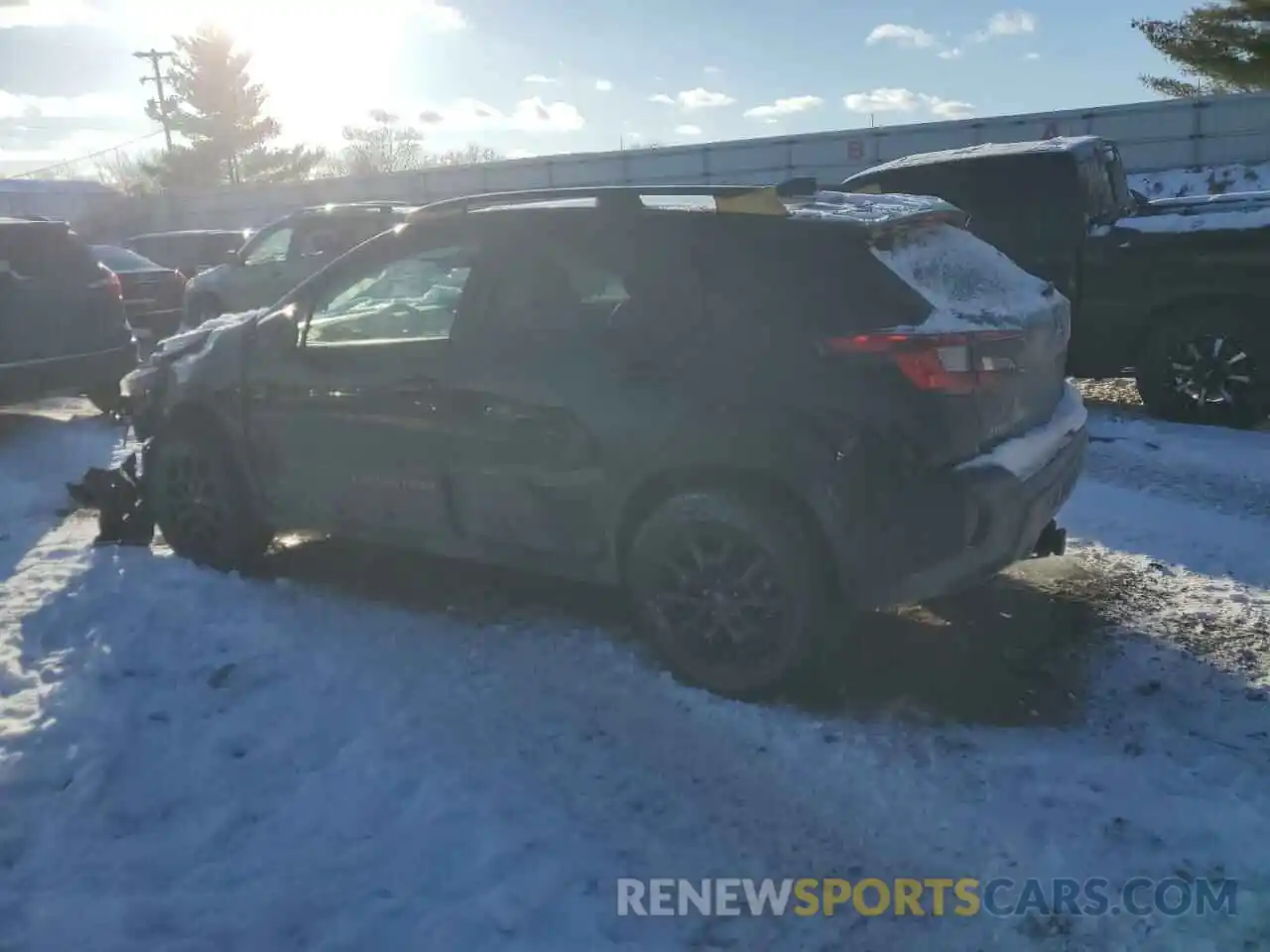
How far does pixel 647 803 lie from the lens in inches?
138

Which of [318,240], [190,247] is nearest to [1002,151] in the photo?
[318,240]

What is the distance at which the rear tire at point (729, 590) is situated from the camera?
3912mm

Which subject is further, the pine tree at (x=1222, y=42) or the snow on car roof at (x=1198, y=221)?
the pine tree at (x=1222, y=42)

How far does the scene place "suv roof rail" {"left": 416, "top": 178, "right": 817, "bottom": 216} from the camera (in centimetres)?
436

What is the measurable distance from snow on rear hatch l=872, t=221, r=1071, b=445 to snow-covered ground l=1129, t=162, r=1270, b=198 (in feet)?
64.0

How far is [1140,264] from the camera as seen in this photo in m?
7.98

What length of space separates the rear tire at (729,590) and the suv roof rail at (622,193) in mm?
1201

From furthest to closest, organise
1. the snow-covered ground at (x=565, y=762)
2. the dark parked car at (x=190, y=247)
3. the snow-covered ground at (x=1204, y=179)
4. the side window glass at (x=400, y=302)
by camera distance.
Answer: the snow-covered ground at (x=1204, y=179)
the dark parked car at (x=190, y=247)
the side window glass at (x=400, y=302)
the snow-covered ground at (x=565, y=762)

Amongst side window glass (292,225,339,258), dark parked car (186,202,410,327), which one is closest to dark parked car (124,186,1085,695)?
dark parked car (186,202,410,327)

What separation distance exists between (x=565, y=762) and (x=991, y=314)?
2.17 metres

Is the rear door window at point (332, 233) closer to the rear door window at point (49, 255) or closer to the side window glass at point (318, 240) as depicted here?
the side window glass at point (318, 240)

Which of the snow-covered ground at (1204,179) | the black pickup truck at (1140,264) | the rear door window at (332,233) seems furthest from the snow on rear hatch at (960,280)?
the snow-covered ground at (1204,179)

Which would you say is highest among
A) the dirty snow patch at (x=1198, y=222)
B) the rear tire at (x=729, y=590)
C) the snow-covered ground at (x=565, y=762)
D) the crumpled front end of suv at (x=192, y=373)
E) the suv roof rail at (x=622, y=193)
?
the suv roof rail at (x=622, y=193)

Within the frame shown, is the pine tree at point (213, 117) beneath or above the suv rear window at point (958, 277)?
above
